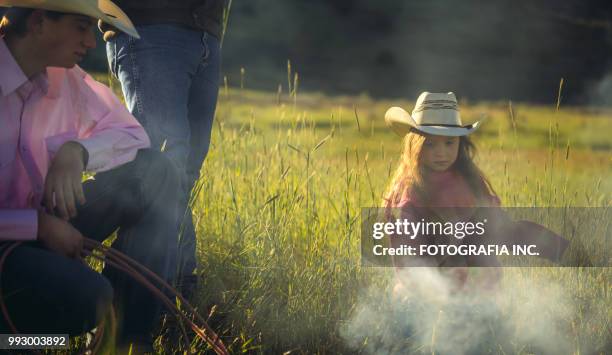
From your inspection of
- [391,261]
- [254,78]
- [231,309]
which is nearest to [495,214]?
[391,261]

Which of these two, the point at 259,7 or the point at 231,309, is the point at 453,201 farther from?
the point at 259,7

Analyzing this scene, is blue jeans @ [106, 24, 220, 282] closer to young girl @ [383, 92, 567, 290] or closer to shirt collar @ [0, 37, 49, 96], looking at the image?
shirt collar @ [0, 37, 49, 96]

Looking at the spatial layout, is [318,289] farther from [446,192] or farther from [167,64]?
[167,64]

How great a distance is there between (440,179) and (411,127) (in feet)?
0.66

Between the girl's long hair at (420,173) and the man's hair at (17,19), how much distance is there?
4.17ft

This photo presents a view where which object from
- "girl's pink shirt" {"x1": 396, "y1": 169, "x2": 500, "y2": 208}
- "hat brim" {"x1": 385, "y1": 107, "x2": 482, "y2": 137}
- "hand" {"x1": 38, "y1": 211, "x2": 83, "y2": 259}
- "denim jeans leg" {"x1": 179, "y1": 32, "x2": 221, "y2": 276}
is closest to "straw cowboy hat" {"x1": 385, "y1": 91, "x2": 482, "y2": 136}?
"hat brim" {"x1": 385, "y1": 107, "x2": 482, "y2": 137}

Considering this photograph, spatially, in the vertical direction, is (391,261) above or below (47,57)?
below

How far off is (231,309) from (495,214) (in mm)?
949

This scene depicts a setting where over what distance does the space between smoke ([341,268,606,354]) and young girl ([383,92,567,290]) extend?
0.18 feet

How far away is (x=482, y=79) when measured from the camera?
32.4 meters

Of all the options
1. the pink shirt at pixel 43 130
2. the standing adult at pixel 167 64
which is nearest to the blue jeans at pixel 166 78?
the standing adult at pixel 167 64

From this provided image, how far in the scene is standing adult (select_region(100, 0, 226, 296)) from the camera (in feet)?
9.57

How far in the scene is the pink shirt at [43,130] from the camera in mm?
2330

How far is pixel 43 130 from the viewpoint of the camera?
2.43 metres
